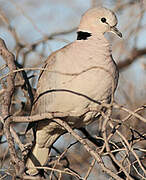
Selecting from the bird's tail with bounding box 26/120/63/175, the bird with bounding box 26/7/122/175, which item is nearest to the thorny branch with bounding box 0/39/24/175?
the bird with bounding box 26/7/122/175

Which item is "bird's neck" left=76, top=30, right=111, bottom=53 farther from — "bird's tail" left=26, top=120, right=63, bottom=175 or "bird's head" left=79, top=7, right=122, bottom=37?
"bird's tail" left=26, top=120, right=63, bottom=175

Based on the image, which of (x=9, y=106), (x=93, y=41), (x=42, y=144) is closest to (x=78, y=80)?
(x=93, y=41)

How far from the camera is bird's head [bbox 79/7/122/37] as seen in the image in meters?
3.30

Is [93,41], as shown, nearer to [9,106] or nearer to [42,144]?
[42,144]

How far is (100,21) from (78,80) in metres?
0.70

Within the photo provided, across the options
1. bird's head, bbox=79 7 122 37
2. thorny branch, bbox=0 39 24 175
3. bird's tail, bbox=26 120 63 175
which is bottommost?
bird's tail, bbox=26 120 63 175

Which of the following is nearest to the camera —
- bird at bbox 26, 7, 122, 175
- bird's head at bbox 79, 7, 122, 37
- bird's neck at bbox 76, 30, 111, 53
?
bird at bbox 26, 7, 122, 175

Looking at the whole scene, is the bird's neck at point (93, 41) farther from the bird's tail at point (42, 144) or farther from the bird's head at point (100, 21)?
the bird's tail at point (42, 144)

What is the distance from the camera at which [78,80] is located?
283 cm

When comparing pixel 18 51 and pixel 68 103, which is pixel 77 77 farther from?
pixel 18 51

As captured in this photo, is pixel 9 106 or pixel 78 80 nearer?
pixel 9 106

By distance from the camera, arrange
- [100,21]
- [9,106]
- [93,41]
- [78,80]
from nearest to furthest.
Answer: [9,106] < [78,80] < [93,41] < [100,21]

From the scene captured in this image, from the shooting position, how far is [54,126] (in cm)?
321

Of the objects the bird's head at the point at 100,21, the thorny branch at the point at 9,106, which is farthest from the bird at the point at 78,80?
the thorny branch at the point at 9,106
